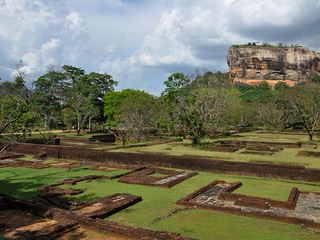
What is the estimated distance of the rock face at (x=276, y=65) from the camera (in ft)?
304

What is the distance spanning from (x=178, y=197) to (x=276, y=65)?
3786 inches

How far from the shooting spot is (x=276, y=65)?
93188 millimetres

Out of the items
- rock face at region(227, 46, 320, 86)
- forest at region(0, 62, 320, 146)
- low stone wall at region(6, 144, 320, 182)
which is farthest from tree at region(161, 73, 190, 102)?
rock face at region(227, 46, 320, 86)

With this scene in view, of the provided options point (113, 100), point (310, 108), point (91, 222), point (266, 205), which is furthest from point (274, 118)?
point (91, 222)

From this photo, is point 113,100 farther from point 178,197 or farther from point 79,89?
point 178,197

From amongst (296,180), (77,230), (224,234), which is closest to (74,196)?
(77,230)

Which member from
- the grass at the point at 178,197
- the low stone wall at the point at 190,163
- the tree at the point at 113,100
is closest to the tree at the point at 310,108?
the low stone wall at the point at 190,163

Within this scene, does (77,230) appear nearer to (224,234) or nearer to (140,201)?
(140,201)

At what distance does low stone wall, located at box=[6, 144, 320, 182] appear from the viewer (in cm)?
1029

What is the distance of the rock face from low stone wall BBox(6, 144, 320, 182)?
281 feet

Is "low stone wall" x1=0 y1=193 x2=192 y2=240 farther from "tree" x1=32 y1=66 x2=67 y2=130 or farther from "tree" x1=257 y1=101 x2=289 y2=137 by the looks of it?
"tree" x1=257 y1=101 x2=289 y2=137

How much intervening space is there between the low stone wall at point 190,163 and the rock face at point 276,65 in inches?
3368

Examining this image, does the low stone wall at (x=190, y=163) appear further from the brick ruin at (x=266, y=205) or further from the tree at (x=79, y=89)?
the tree at (x=79, y=89)

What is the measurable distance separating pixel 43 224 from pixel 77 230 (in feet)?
3.29
